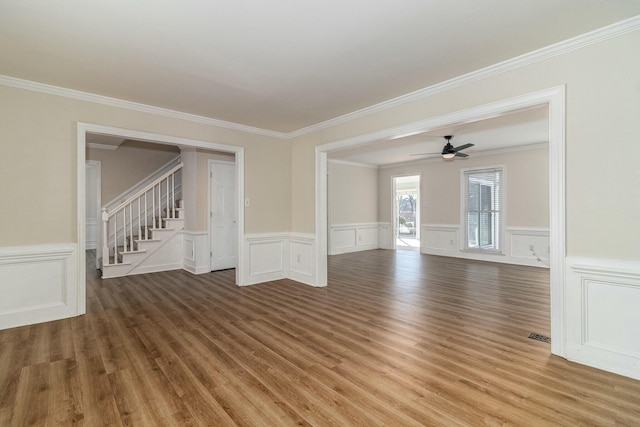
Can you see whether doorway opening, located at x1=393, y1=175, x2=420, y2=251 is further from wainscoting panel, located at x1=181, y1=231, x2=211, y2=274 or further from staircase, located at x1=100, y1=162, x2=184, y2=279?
staircase, located at x1=100, y1=162, x2=184, y2=279

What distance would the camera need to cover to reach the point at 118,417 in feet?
6.03

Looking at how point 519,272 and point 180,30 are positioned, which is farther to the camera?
point 519,272

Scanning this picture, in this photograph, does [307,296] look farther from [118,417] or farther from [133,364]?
[118,417]

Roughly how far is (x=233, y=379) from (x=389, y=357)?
4.26 ft

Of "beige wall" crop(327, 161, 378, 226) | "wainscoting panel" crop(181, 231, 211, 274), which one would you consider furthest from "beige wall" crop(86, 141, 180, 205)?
"beige wall" crop(327, 161, 378, 226)

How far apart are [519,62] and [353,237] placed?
6.89m

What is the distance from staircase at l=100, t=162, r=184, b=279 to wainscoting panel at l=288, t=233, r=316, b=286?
268 centimetres

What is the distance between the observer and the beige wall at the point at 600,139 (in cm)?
228

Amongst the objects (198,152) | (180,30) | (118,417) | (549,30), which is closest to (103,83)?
(180,30)

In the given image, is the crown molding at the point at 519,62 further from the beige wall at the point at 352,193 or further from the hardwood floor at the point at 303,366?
the beige wall at the point at 352,193

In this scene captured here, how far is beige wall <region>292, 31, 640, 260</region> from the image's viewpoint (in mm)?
2277

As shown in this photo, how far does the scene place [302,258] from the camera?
5367 mm

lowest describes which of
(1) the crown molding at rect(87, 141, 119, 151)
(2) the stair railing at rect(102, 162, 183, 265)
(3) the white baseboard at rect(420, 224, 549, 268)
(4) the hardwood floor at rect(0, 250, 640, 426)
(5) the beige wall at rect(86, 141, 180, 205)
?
(4) the hardwood floor at rect(0, 250, 640, 426)

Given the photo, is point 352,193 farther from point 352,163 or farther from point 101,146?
point 101,146
